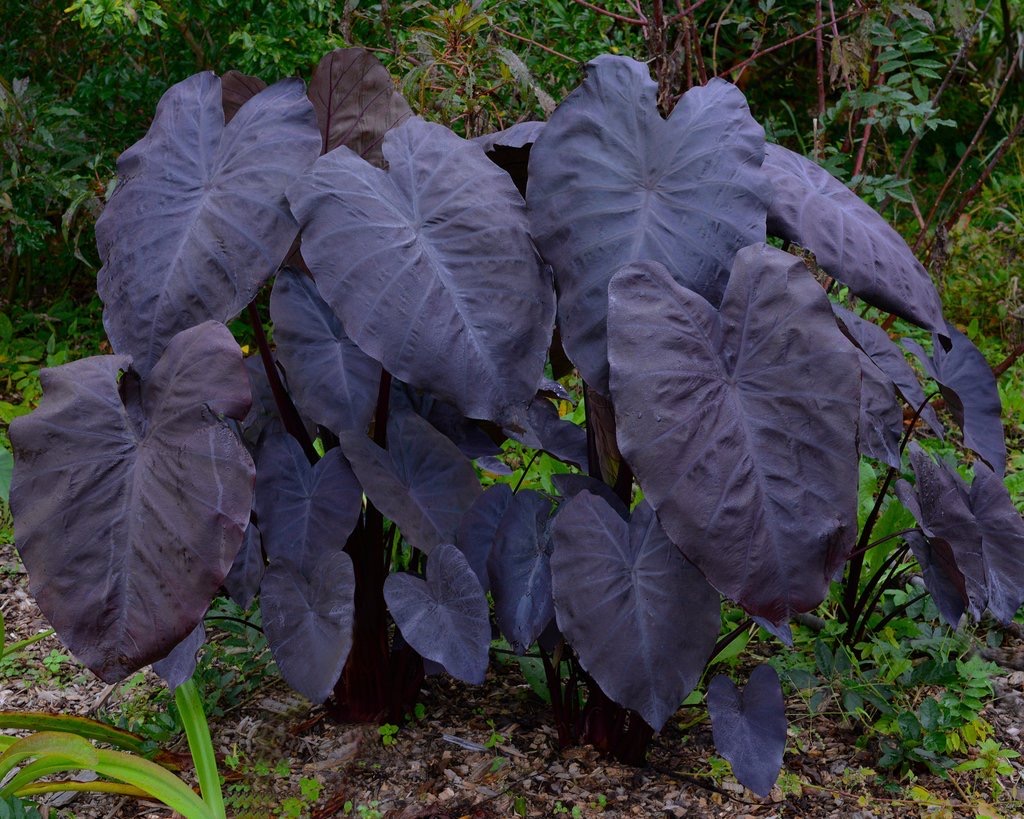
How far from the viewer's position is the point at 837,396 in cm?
139

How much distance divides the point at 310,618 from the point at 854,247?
42.8 inches

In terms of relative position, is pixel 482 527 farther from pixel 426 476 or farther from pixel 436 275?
pixel 436 275

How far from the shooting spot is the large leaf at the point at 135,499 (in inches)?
52.6

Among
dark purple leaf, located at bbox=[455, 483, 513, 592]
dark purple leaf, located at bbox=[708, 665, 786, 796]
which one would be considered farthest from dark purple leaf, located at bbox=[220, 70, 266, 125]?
dark purple leaf, located at bbox=[708, 665, 786, 796]

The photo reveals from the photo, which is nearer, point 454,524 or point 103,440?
point 103,440

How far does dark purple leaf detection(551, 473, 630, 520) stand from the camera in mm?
1651

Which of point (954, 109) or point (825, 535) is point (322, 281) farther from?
point (954, 109)

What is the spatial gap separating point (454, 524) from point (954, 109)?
471 centimetres

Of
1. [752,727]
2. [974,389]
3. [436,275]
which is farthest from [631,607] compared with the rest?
[974,389]

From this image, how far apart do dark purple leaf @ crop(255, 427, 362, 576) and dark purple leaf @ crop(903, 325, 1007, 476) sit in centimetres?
122

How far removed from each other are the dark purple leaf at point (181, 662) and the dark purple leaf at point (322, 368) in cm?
41

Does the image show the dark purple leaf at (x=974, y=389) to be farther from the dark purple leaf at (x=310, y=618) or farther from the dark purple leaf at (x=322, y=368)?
the dark purple leaf at (x=310, y=618)

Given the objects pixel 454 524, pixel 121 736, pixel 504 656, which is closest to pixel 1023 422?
pixel 504 656

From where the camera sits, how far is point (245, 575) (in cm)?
165
